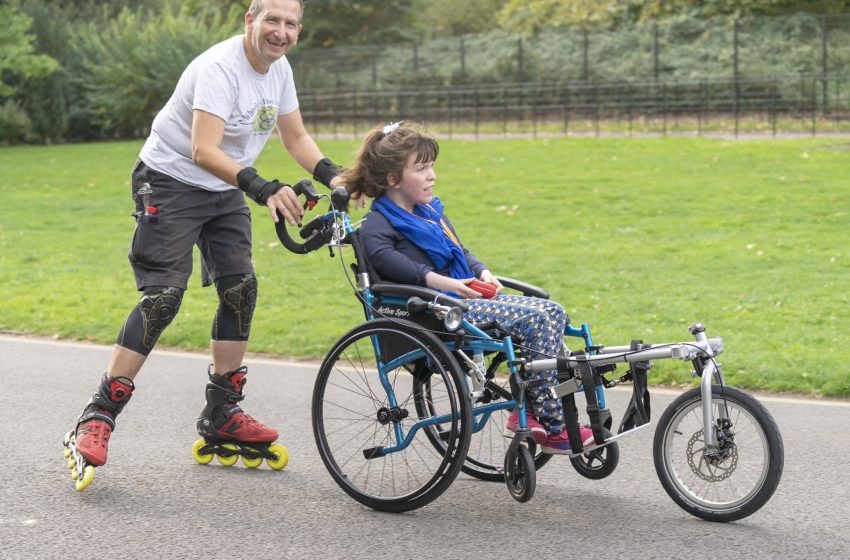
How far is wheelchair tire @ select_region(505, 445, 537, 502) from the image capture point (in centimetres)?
434

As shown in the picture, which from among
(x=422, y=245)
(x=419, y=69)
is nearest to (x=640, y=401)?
(x=422, y=245)

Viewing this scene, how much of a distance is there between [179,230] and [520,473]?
1708 millimetres

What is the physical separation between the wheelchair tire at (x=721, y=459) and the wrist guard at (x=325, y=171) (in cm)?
173

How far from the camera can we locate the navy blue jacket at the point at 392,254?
4.62m

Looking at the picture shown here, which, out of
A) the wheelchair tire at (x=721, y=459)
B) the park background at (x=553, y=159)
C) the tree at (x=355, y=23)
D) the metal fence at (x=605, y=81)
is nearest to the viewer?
the wheelchair tire at (x=721, y=459)

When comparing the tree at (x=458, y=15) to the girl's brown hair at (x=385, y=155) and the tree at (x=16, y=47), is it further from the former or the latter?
the girl's brown hair at (x=385, y=155)

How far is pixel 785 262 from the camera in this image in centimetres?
1038

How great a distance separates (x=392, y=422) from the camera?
474 centimetres

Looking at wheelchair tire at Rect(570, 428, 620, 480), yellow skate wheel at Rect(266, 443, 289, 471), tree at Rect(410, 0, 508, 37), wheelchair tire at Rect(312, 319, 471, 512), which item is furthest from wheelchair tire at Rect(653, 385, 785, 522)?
tree at Rect(410, 0, 508, 37)

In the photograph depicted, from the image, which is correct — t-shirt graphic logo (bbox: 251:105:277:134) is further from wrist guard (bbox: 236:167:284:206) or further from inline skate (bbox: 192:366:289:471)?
inline skate (bbox: 192:366:289:471)

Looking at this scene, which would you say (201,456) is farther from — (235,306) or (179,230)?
(179,230)

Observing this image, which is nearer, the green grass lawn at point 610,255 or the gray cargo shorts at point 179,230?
the gray cargo shorts at point 179,230

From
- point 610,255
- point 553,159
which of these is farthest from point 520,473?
point 553,159

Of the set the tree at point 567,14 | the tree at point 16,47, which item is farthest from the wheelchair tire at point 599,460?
the tree at point 567,14
